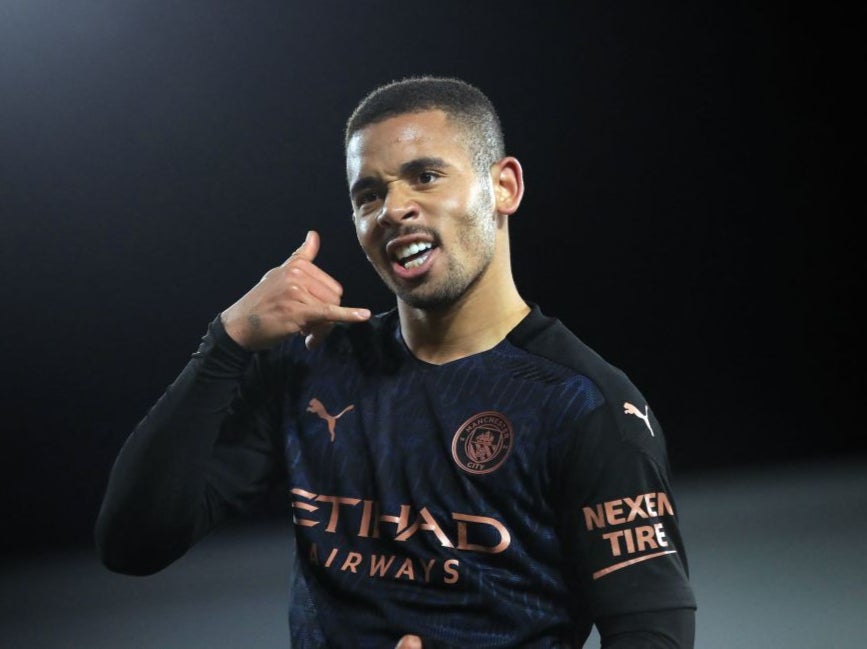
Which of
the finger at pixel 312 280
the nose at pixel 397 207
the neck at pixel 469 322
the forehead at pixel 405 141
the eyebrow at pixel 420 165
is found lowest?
the neck at pixel 469 322

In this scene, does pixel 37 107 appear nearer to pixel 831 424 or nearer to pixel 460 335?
pixel 460 335

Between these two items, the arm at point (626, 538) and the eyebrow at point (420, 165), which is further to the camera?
the eyebrow at point (420, 165)

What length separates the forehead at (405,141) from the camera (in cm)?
100

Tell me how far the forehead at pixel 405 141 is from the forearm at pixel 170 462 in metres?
0.23

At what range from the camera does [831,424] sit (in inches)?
110

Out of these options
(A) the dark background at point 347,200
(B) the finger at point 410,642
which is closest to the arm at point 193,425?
(B) the finger at point 410,642

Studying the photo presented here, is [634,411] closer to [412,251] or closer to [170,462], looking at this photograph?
[412,251]

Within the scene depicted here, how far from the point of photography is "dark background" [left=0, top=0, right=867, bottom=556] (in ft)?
7.81

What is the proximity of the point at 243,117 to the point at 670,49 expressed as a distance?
1.06 metres

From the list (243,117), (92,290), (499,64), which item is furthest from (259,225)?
(499,64)

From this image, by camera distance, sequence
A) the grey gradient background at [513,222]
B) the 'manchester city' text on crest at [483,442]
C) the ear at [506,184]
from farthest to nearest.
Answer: the grey gradient background at [513,222]
the ear at [506,184]
the 'manchester city' text on crest at [483,442]

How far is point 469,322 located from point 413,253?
0.09 metres

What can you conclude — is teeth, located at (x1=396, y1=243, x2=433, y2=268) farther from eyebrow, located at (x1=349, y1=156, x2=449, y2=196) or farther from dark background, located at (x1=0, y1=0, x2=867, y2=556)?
dark background, located at (x1=0, y1=0, x2=867, y2=556)

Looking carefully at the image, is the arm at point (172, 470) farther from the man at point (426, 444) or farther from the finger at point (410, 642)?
the finger at point (410, 642)
